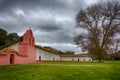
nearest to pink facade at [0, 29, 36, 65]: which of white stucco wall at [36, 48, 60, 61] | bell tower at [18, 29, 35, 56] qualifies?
bell tower at [18, 29, 35, 56]

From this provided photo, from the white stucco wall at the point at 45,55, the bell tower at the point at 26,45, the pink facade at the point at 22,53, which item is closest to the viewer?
the pink facade at the point at 22,53

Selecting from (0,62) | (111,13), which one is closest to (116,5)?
(111,13)

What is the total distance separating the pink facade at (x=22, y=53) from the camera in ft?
113

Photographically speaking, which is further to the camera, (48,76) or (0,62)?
(0,62)

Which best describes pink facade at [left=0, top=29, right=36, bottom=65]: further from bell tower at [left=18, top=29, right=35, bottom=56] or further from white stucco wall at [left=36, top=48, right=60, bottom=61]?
white stucco wall at [left=36, top=48, right=60, bottom=61]

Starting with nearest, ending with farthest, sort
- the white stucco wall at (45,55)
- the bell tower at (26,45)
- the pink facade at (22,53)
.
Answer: the pink facade at (22,53) → the bell tower at (26,45) → the white stucco wall at (45,55)

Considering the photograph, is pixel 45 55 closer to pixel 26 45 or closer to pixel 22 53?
pixel 22 53

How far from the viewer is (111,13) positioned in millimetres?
47562

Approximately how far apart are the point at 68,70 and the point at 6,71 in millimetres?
6428

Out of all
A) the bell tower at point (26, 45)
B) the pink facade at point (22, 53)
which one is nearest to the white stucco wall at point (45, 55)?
the pink facade at point (22, 53)

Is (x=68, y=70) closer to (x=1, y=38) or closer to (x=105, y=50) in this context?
(x=105, y=50)

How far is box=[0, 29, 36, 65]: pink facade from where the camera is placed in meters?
34.3

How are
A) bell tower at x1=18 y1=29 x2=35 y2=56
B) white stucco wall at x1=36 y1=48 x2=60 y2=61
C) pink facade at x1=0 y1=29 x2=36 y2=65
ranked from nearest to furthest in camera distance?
pink facade at x1=0 y1=29 x2=36 y2=65
bell tower at x1=18 y1=29 x2=35 y2=56
white stucco wall at x1=36 y1=48 x2=60 y2=61

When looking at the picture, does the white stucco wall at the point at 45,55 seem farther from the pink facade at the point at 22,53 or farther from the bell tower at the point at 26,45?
the bell tower at the point at 26,45
